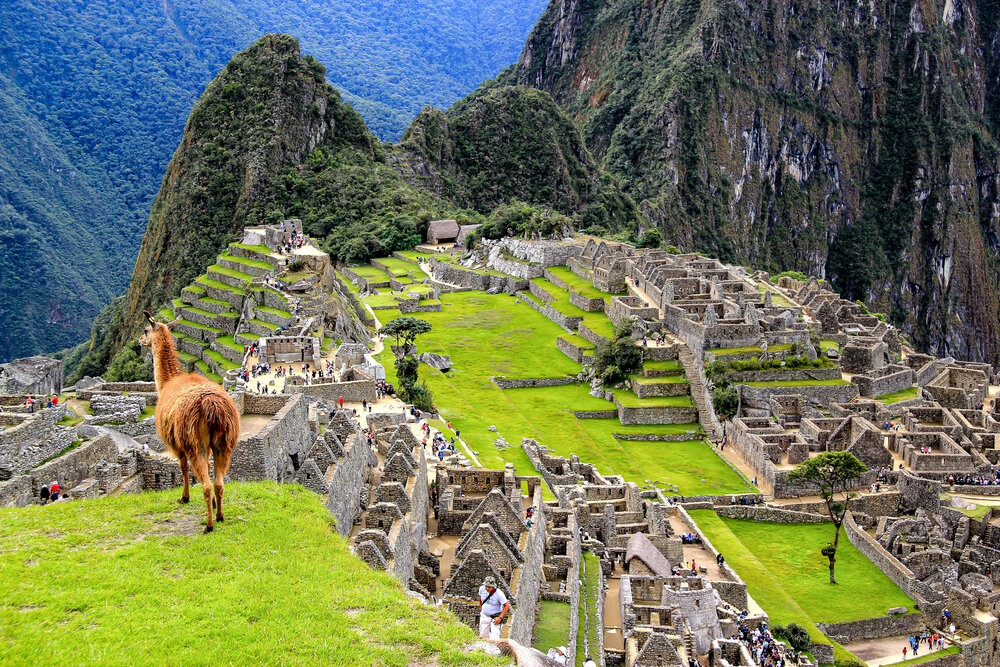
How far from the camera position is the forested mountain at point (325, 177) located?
87.1m

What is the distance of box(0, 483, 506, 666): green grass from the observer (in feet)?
36.2

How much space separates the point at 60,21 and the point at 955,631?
11327 centimetres

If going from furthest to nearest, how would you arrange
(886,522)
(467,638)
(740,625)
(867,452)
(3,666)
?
(867,452), (886,522), (740,625), (467,638), (3,666)

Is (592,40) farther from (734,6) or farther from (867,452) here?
(867,452)

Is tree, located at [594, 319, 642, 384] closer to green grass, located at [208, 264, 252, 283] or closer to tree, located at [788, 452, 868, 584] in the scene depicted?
tree, located at [788, 452, 868, 584]

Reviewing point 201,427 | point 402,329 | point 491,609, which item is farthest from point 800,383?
point 201,427

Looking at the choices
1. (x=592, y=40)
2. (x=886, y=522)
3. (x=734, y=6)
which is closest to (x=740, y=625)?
(x=886, y=522)

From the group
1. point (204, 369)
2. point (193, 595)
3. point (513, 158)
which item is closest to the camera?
point (193, 595)

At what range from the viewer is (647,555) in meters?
28.1

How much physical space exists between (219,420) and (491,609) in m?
6.00

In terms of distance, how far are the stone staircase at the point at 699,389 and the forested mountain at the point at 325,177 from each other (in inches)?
1340

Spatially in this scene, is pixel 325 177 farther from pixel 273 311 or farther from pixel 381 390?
pixel 381 390

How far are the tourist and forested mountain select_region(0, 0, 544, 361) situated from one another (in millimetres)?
60241

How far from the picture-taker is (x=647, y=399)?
51312mm
